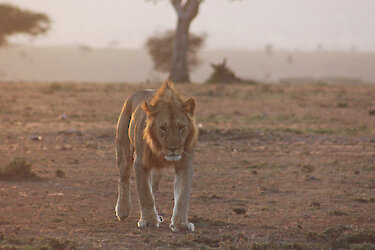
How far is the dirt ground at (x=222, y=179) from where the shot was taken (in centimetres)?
627

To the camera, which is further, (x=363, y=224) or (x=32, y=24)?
(x=32, y=24)

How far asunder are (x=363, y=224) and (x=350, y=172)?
3.25m

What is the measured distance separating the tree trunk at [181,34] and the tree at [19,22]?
5.94 metres

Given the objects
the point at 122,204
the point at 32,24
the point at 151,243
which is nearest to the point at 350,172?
the point at 122,204

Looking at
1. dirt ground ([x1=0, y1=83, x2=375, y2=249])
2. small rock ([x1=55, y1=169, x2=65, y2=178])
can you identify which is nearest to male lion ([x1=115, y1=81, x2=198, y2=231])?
dirt ground ([x1=0, y1=83, x2=375, y2=249])

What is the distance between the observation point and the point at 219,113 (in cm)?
1753

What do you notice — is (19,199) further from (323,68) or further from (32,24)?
(323,68)

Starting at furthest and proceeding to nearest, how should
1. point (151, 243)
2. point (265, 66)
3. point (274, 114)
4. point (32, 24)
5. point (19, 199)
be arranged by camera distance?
1. point (265, 66)
2. point (32, 24)
3. point (274, 114)
4. point (19, 199)
5. point (151, 243)

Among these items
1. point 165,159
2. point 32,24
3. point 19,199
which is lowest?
point 19,199

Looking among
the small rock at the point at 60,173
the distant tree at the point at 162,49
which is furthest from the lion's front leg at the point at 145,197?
the distant tree at the point at 162,49

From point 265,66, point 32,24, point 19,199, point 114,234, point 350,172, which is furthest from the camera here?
point 265,66

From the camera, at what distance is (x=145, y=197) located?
21.1ft

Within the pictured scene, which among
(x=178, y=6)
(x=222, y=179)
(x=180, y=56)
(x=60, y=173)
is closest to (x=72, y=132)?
(x=60, y=173)

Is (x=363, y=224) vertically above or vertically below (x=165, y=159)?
below
